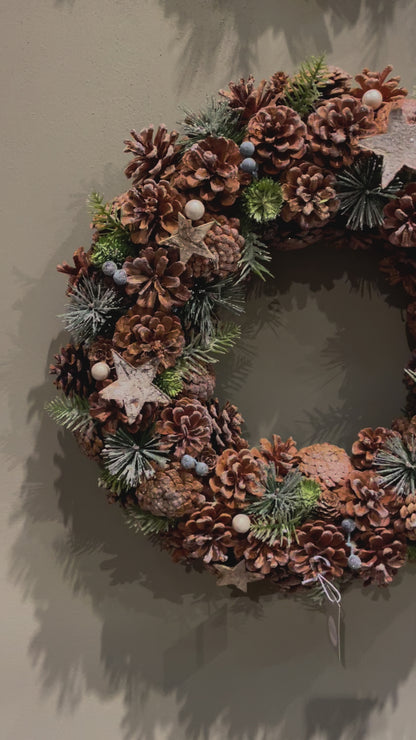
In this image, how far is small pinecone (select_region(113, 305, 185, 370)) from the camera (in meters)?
0.83

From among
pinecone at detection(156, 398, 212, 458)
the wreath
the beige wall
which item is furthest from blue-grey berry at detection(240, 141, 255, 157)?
pinecone at detection(156, 398, 212, 458)

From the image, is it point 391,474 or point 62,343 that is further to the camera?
Answer: point 62,343

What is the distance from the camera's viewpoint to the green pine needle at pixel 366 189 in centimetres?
86

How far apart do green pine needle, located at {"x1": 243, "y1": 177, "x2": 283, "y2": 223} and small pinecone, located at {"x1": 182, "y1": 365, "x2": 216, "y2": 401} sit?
23cm

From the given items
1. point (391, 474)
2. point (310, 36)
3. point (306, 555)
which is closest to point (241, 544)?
point (306, 555)

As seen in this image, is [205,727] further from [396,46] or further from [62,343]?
[396,46]

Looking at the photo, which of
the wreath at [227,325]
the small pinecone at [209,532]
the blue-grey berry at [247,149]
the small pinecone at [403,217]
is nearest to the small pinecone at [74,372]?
the wreath at [227,325]

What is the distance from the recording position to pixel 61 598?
41.3 inches

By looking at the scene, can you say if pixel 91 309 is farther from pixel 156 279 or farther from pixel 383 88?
pixel 383 88

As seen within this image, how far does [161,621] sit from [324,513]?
37 centimetres

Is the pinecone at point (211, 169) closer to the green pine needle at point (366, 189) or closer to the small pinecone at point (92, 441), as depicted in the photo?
the green pine needle at point (366, 189)

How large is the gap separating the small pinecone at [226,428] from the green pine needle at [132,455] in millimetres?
92

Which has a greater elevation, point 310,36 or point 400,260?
point 310,36

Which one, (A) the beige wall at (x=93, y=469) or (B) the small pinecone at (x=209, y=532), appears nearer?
(B) the small pinecone at (x=209, y=532)
